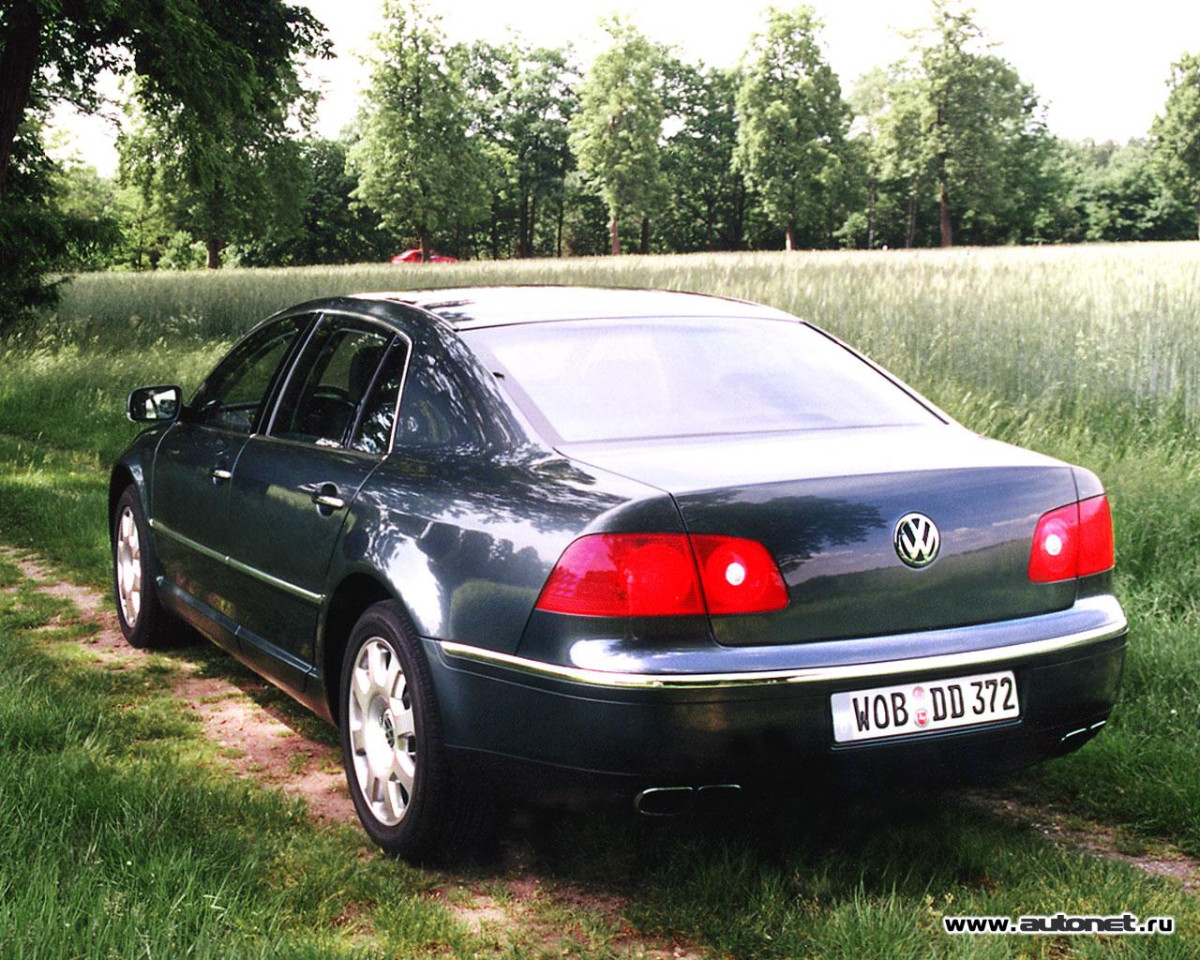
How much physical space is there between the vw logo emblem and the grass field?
83cm

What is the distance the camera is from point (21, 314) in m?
21.5

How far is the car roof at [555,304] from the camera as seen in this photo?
173 inches

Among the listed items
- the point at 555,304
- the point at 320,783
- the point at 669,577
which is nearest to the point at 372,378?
the point at 555,304

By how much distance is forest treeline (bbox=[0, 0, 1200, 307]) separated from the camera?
1745 inches

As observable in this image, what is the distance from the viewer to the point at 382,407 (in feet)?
14.1

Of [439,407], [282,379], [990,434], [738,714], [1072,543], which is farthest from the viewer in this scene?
[990,434]

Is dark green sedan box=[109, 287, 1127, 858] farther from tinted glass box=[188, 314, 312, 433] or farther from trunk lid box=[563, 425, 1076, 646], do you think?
tinted glass box=[188, 314, 312, 433]

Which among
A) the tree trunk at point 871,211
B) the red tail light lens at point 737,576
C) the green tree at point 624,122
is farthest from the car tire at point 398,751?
the tree trunk at point 871,211

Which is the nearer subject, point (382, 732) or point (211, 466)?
point (382, 732)

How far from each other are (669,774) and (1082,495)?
139cm

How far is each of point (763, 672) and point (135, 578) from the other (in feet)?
13.4

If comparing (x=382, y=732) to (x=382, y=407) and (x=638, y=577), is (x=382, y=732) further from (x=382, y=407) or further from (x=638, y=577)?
(x=638, y=577)

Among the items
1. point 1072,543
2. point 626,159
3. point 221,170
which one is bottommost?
point 1072,543

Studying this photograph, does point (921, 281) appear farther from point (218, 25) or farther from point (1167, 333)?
Answer: point (218, 25)
